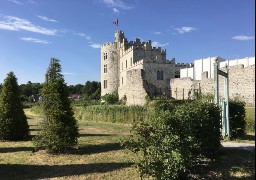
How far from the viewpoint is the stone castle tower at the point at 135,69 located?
35938mm

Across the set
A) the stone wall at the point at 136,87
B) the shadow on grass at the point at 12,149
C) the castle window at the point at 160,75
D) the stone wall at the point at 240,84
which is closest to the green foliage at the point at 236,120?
the shadow on grass at the point at 12,149

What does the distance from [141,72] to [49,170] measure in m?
27.6

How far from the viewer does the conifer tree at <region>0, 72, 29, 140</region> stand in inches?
596

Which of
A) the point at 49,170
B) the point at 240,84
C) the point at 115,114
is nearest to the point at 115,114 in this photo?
the point at 115,114

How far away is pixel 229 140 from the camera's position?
11805mm

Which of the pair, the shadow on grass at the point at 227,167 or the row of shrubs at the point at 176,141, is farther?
the shadow on grass at the point at 227,167

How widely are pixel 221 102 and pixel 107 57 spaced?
128ft

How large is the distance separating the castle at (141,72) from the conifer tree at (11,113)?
1897 centimetres

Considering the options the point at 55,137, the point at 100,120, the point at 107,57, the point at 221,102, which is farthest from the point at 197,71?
the point at 55,137

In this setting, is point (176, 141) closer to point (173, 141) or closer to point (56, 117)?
point (173, 141)

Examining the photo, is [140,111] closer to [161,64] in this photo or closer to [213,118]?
[213,118]

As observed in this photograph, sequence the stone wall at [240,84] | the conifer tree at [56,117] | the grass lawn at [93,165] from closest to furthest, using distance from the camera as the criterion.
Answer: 1. the grass lawn at [93,165]
2. the conifer tree at [56,117]
3. the stone wall at [240,84]

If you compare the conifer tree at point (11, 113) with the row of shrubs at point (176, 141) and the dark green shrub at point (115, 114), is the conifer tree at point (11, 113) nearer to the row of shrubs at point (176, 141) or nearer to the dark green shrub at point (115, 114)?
the dark green shrub at point (115, 114)

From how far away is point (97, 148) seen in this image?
489 inches
